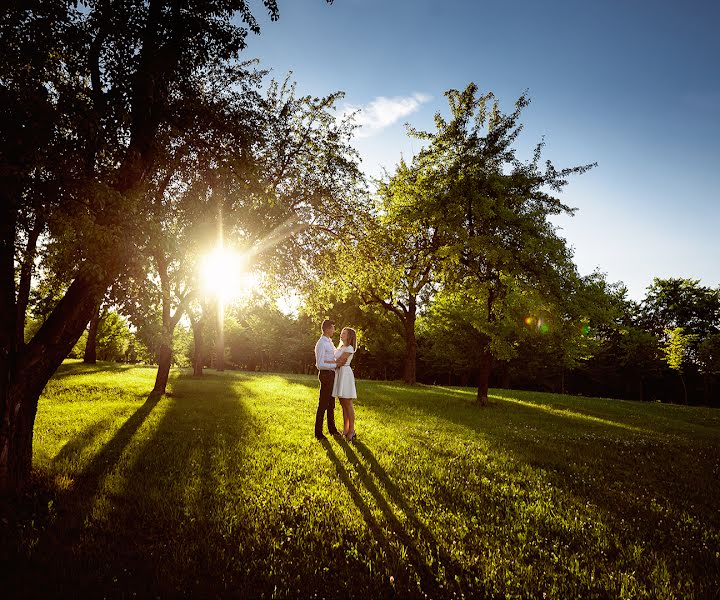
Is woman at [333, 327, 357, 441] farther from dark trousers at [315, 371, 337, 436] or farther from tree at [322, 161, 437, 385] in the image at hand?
tree at [322, 161, 437, 385]

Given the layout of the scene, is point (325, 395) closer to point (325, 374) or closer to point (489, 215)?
point (325, 374)

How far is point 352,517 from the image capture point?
538 centimetres

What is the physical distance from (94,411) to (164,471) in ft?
26.4

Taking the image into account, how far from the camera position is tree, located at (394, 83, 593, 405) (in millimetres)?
16500

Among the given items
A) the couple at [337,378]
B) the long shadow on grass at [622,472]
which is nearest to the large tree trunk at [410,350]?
the long shadow on grass at [622,472]

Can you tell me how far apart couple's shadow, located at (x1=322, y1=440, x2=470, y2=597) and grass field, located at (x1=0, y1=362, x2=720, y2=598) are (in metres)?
0.02

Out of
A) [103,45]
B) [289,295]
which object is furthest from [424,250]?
[103,45]

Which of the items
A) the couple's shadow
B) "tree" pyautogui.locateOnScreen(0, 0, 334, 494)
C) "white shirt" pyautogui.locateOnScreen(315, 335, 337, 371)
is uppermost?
"tree" pyautogui.locateOnScreen(0, 0, 334, 494)

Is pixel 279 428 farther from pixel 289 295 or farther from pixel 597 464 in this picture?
pixel 597 464

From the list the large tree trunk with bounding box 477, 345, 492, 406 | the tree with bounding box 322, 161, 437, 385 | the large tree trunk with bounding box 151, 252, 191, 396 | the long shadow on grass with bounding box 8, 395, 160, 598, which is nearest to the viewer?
the long shadow on grass with bounding box 8, 395, 160, 598

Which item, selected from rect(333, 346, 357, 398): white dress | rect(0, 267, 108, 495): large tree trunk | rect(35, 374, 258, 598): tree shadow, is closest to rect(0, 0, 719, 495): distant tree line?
rect(0, 267, 108, 495): large tree trunk

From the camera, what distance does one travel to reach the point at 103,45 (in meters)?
6.09

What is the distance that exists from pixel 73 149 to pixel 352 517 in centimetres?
643

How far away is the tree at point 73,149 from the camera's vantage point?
16.2 ft
